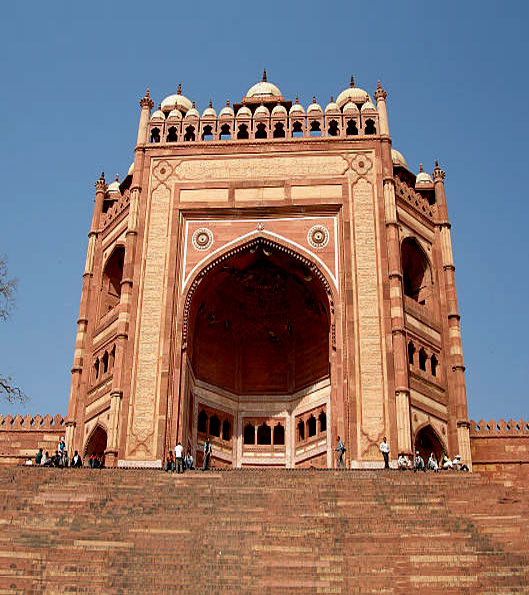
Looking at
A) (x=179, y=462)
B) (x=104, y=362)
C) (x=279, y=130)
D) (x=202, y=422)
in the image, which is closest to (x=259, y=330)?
(x=202, y=422)

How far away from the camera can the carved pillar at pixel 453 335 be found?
2638 cm

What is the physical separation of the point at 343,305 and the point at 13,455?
11.3 m

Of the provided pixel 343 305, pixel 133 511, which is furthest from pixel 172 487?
pixel 343 305

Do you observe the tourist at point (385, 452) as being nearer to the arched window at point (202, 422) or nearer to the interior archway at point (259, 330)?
the interior archway at point (259, 330)

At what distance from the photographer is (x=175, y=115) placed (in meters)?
29.3

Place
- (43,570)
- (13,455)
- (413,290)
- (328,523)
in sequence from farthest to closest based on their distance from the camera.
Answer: (413,290), (13,455), (328,523), (43,570)

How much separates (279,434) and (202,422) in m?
2.63

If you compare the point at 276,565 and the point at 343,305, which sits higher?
the point at 343,305

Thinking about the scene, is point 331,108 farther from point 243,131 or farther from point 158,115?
point 158,115

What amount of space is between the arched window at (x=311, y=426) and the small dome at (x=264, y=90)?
1267 cm

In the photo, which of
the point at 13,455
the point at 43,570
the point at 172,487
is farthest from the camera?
the point at 13,455

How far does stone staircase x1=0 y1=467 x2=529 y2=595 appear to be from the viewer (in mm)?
14109

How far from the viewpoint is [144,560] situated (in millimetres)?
14664

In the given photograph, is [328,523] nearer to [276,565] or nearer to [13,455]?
[276,565]
